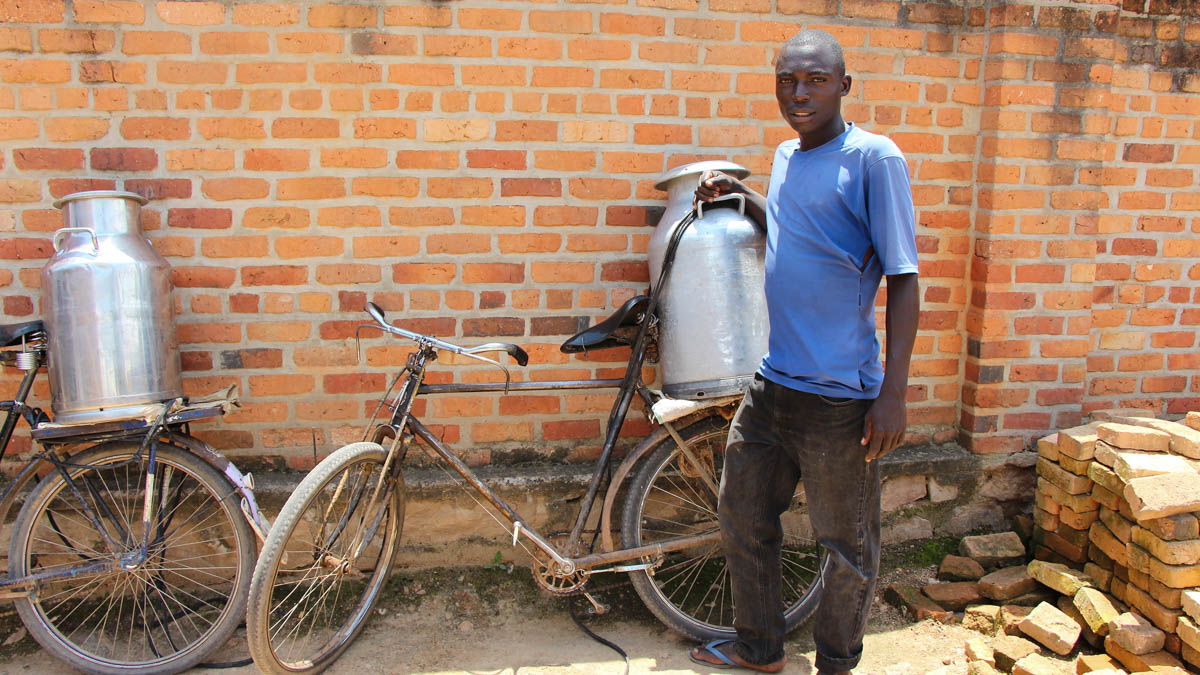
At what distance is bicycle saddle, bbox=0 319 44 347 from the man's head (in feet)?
8.79

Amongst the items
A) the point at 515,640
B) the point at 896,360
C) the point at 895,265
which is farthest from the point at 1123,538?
the point at 515,640

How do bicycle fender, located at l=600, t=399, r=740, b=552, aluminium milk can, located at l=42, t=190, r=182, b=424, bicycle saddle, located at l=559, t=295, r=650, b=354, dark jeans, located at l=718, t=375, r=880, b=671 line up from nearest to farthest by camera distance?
dark jeans, located at l=718, t=375, r=880, b=671
aluminium milk can, located at l=42, t=190, r=182, b=424
bicycle saddle, located at l=559, t=295, r=650, b=354
bicycle fender, located at l=600, t=399, r=740, b=552

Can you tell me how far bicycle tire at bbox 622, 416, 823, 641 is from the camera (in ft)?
10.5

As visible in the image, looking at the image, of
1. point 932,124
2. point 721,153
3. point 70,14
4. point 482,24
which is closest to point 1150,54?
point 932,124

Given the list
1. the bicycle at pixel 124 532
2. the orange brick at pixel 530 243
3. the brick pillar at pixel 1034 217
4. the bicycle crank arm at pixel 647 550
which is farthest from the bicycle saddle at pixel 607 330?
the brick pillar at pixel 1034 217

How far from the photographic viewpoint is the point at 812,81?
8.07 ft

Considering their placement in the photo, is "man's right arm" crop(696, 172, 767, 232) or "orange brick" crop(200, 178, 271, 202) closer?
"man's right arm" crop(696, 172, 767, 232)

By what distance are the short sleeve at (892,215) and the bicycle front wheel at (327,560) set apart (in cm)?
180

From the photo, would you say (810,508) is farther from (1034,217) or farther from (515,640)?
(1034,217)

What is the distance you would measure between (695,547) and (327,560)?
1398mm

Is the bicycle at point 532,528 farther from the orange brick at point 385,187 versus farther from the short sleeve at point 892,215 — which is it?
the short sleeve at point 892,215

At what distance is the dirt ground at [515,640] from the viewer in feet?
9.91

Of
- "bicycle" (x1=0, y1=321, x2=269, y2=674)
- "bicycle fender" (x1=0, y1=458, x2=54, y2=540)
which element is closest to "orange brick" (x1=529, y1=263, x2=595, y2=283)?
"bicycle" (x1=0, y1=321, x2=269, y2=674)

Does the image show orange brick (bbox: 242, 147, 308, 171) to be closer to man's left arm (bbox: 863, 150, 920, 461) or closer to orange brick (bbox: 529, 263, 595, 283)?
orange brick (bbox: 529, 263, 595, 283)
